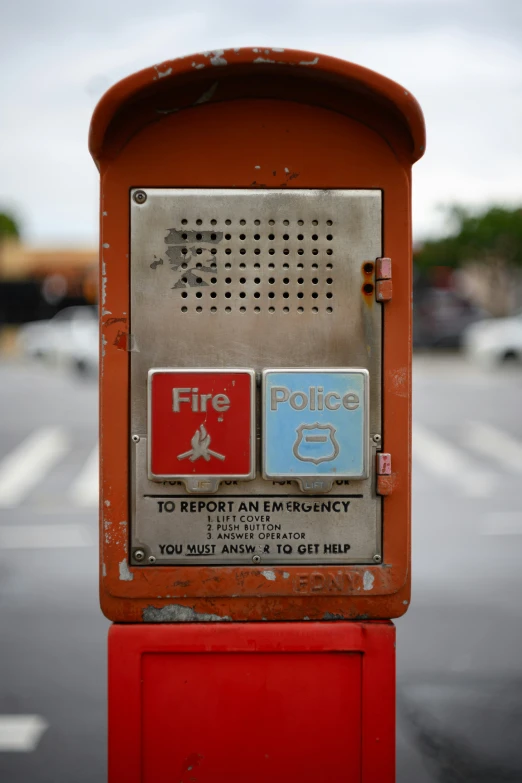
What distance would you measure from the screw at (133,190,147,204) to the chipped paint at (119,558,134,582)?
2.85 ft

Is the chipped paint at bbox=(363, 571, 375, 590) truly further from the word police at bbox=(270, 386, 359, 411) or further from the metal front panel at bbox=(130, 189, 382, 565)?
the word police at bbox=(270, 386, 359, 411)

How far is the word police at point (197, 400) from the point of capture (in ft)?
6.94

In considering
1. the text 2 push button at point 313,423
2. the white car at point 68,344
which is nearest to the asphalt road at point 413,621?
the text 2 push button at point 313,423

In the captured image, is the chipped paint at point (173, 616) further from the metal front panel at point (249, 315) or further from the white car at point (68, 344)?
the white car at point (68, 344)

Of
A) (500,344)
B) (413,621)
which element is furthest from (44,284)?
Result: (413,621)

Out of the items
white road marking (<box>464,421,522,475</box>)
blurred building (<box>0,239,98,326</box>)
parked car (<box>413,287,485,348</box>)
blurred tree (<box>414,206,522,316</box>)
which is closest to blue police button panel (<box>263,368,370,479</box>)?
white road marking (<box>464,421,522,475</box>)

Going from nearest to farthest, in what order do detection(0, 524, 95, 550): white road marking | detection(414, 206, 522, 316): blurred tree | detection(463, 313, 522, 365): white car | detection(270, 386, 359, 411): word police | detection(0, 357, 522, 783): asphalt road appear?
1. detection(270, 386, 359, 411): word police
2. detection(0, 357, 522, 783): asphalt road
3. detection(0, 524, 95, 550): white road marking
4. detection(463, 313, 522, 365): white car
5. detection(414, 206, 522, 316): blurred tree

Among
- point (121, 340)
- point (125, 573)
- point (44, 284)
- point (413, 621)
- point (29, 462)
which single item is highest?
point (44, 284)

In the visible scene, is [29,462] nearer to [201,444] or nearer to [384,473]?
[201,444]

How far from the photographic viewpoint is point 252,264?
2.14 metres

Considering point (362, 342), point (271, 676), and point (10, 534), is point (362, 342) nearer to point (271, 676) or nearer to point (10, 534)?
point (271, 676)

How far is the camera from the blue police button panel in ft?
6.93

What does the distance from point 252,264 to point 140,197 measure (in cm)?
31

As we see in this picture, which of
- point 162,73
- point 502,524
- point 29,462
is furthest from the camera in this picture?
point 29,462
